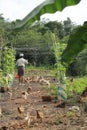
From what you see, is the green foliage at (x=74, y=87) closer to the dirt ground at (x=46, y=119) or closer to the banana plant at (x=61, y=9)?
the dirt ground at (x=46, y=119)

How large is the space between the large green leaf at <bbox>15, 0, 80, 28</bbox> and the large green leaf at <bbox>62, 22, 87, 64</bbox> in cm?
14

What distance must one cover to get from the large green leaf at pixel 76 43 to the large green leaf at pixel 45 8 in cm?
14

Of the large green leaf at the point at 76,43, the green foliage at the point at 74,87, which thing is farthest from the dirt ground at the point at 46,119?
the large green leaf at the point at 76,43

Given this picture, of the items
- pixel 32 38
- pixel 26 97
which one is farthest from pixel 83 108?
pixel 32 38

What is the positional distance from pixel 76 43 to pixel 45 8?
0.26 meters

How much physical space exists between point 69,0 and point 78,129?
5.56 metres

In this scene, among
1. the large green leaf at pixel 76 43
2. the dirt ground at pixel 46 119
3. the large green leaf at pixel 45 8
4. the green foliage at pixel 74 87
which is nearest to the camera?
the large green leaf at pixel 45 8

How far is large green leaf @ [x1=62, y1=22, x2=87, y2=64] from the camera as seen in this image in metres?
2.26

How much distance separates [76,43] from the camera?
89.7 inches

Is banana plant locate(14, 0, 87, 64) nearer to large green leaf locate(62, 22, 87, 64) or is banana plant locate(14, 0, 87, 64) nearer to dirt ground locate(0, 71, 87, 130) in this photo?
large green leaf locate(62, 22, 87, 64)

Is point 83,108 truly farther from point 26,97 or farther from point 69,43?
point 69,43

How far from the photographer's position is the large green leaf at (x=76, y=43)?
2.26 meters

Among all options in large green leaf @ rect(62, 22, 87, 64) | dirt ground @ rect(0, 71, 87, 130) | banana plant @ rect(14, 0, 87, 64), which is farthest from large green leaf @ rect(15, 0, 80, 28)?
dirt ground @ rect(0, 71, 87, 130)

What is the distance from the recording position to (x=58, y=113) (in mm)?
9531
